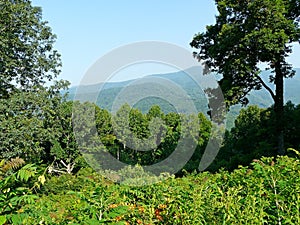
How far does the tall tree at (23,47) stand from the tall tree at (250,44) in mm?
5503

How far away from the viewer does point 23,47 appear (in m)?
13.0

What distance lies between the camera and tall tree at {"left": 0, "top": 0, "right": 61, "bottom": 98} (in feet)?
40.7

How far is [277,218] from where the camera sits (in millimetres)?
2203

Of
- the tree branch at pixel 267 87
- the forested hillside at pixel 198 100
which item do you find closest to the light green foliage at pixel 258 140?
the forested hillside at pixel 198 100

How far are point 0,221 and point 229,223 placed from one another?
1.24 m

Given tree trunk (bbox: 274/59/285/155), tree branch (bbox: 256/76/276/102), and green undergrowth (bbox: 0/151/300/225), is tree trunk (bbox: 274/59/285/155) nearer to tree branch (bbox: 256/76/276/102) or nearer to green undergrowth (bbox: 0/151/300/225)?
tree branch (bbox: 256/76/276/102)

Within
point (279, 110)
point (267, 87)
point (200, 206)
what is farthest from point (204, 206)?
point (279, 110)

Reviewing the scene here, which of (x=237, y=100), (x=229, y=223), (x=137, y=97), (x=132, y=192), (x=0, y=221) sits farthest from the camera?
(x=137, y=97)

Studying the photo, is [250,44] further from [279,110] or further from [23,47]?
[23,47]

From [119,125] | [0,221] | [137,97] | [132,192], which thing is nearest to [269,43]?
[137,97]

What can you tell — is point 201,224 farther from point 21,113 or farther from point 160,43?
point 21,113

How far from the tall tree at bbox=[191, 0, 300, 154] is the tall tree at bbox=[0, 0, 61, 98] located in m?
5.50

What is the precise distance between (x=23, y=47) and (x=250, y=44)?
774cm

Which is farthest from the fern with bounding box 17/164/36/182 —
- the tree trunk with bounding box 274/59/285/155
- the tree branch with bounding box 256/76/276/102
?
the tree trunk with bounding box 274/59/285/155
